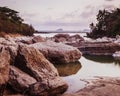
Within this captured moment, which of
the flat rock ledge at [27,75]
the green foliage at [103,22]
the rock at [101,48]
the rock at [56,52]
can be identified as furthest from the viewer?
the green foliage at [103,22]

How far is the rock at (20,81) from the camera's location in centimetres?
1180

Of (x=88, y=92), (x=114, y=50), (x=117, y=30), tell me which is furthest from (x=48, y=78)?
(x=117, y=30)

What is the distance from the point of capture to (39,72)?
41.5ft

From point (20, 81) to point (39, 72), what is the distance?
1.03 m

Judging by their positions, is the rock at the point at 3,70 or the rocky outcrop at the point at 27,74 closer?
the rock at the point at 3,70

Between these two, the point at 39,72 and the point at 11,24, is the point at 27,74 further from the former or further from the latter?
the point at 11,24

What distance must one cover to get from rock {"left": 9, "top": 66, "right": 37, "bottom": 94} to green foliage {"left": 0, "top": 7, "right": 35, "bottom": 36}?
5594 centimetres

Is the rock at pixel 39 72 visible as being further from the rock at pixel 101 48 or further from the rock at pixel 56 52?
the rock at pixel 101 48

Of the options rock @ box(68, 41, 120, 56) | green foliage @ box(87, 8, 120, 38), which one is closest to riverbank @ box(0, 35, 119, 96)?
rock @ box(68, 41, 120, 56)

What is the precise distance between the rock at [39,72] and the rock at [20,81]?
0.79 feet

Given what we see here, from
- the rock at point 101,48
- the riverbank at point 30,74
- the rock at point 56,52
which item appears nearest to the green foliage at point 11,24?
the rock at point 101,48

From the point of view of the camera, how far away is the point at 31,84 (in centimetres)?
1182

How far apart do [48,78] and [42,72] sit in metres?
0.52

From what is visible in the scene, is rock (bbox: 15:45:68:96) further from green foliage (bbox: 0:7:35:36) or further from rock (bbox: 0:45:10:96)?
green foliage (bbox: 0:7:35:36)
